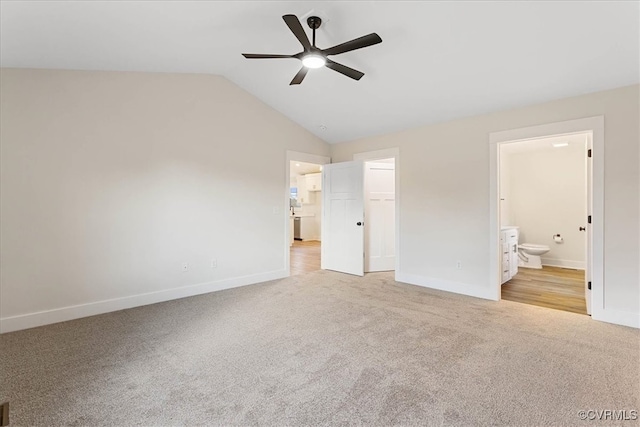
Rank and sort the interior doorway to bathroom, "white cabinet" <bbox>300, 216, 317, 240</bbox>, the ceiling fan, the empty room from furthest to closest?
"white cabinet" <bbox>300, 216, 317, 240</bbox>, the interior doorway to bathroom, the ceiling fan, the empty room

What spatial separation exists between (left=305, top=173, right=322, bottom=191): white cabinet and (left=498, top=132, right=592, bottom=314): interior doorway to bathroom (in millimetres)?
5374

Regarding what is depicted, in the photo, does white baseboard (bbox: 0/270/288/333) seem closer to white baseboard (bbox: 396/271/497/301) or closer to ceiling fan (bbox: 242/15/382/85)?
white baseboard (bbox: 396/271/497/301)

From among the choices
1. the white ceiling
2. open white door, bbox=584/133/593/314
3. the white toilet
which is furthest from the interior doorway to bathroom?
the white ceiling

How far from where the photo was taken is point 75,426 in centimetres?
157

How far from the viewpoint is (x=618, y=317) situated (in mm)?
2920

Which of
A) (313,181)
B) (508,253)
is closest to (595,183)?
(508,253)

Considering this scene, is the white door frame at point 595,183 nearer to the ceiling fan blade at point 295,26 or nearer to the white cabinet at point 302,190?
the ceiling fan blade at point 295,26

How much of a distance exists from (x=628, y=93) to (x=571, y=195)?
3.50 meters

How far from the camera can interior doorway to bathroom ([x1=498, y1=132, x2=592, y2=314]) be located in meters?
4.91

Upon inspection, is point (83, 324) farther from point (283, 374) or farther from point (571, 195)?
point (571, 195)

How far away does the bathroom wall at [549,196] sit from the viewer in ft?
18.4

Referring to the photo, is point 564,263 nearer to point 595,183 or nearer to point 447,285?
point 447,285

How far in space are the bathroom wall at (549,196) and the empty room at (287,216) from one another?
121 cm

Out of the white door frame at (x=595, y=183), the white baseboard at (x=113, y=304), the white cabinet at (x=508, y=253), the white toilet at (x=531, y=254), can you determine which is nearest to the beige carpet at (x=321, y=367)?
the white baseboard at (x=113, y=304)
